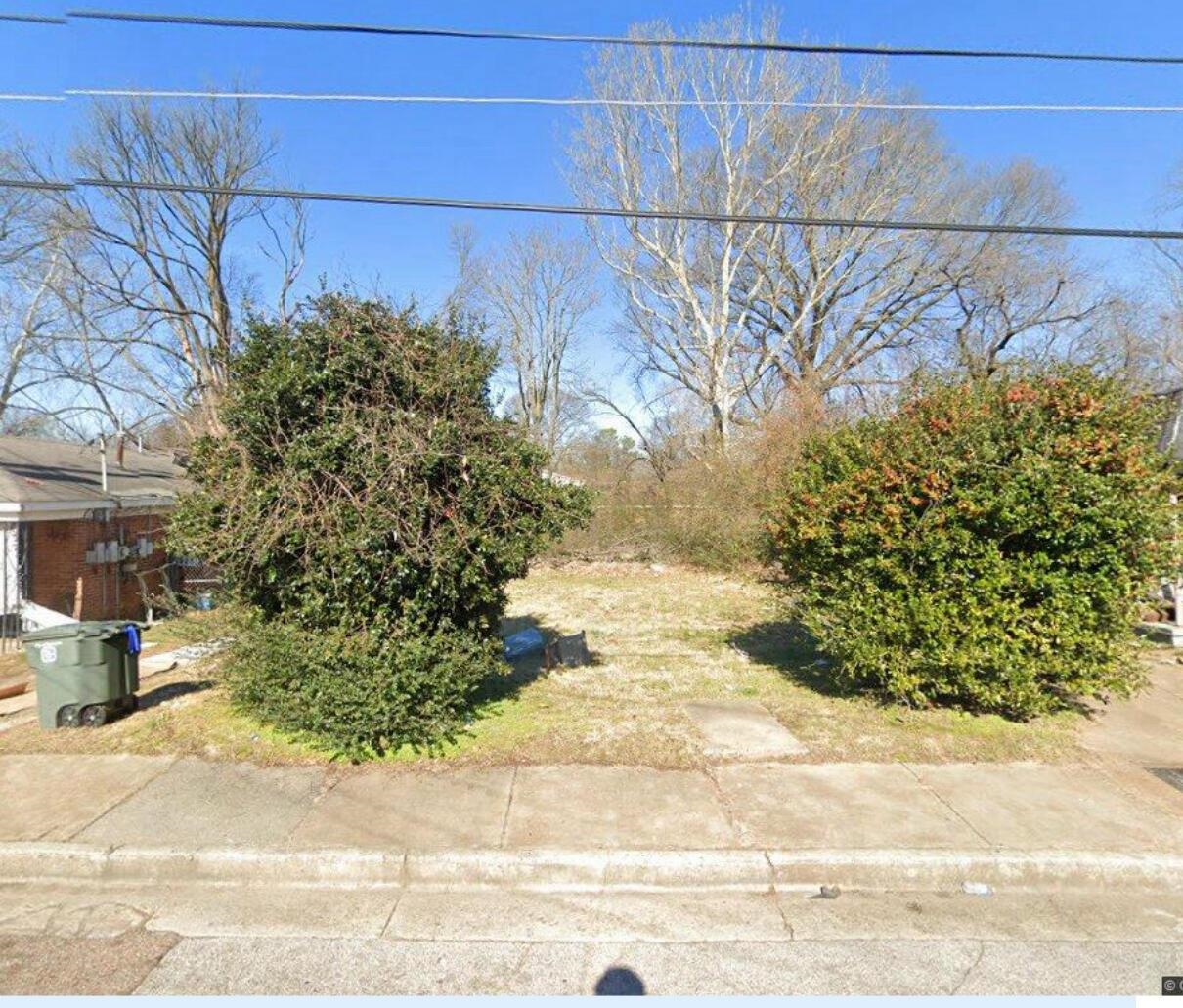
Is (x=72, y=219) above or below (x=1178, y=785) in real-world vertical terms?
above

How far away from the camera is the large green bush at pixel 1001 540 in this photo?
477 centimetres

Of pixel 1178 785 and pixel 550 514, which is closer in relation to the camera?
pixel 1178 785

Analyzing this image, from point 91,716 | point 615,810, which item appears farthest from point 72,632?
point 615,810

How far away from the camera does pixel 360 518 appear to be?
4500 millimetres

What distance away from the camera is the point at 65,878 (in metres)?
3.50

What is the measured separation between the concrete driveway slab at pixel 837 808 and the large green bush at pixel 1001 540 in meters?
1.20

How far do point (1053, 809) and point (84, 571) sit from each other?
12.4 metres

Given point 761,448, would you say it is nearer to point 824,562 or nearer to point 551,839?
point 824,562

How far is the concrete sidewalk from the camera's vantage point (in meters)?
3.43

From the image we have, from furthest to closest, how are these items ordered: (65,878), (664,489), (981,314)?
(981,314)
(664,489)
(65,878)

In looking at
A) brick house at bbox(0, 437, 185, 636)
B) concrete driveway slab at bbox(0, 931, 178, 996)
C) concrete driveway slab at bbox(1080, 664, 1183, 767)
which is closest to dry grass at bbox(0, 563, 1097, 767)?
concrete driveway slab at bbox(1080, 664, 1183, 767)

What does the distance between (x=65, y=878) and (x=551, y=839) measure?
8.80ft

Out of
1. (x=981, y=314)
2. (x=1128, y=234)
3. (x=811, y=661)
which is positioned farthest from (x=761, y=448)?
(x=981, y=314)

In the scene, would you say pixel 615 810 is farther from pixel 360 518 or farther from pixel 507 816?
pixel 360 518
